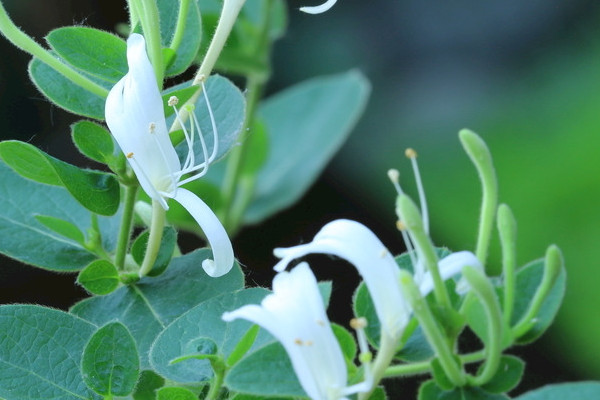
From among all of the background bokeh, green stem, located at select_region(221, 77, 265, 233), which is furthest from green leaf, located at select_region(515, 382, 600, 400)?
the background bokeh

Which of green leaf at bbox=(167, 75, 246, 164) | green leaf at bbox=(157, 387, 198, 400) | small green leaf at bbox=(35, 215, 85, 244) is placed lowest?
green leaf at bbox=(157, 387, 198, 400)

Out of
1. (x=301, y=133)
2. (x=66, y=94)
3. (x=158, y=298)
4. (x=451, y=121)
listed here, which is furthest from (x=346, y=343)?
(x=451, y=121)

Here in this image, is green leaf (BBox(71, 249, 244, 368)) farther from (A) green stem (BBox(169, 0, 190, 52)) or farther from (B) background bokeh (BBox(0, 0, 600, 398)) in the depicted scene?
(B) background bokeh (BBox(0, 0, 600, 398))

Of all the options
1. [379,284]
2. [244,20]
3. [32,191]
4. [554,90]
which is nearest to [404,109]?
[554,90]

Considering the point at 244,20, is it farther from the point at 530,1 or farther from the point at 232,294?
the point at 530,1

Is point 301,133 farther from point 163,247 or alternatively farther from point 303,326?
point 303,326
